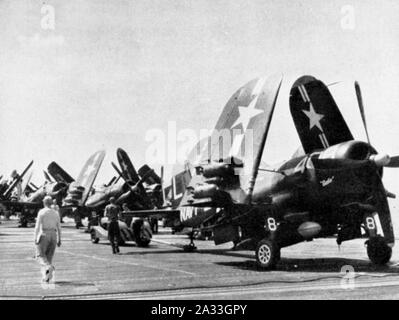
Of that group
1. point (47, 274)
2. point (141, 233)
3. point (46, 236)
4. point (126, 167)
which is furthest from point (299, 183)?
point (126, 167)

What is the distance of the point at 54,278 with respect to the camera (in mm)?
11766

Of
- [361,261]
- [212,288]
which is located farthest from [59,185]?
[212,288]

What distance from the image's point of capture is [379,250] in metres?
14.4

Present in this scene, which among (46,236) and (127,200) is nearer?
(46,236)

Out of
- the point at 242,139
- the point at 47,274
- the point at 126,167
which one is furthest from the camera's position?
the point at 126,167

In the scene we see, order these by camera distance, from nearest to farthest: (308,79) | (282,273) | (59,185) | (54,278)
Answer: (54,278) < (282,273) < (308,79) < (59,185)

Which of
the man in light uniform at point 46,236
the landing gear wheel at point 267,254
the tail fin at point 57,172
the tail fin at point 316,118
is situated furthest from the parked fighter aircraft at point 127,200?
the man in light uniform at point 46,236

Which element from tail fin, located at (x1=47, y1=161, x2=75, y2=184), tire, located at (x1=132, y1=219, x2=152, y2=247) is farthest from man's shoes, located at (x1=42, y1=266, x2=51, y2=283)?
tail fin, located at (x1=47, y1=161, x2=75, y2=184)

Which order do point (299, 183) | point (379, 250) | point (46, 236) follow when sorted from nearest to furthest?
point (46, 236) → point (299, 183) → point (379, 250)

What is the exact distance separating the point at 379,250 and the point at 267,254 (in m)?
3.30

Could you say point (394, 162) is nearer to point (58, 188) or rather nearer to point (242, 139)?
point (242, 139)

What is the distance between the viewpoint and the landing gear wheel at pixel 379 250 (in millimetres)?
14320
